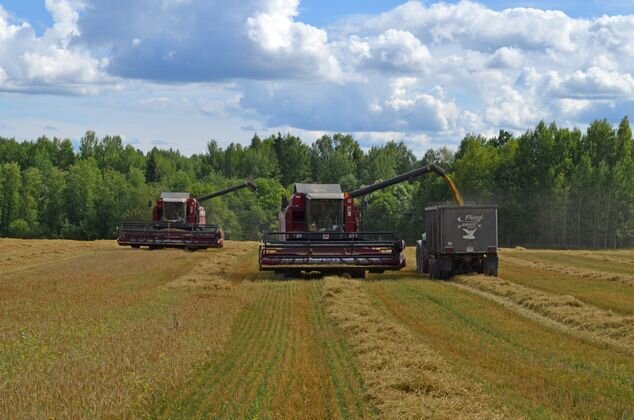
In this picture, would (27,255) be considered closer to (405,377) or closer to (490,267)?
(490,267)

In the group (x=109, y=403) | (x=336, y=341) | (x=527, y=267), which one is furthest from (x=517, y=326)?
(x=527, y=267)

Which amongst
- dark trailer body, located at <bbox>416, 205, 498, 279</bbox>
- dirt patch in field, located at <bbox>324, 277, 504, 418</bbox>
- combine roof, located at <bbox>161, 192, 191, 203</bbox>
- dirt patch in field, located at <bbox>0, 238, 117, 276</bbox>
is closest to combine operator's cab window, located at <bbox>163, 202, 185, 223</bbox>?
combine roof, located at <bbox>161, 192, 191, 203</bbox>

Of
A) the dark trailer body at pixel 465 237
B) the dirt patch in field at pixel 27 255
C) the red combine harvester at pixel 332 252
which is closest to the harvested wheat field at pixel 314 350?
the red combine harvester at pixel 332 252

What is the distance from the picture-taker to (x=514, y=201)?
8675 cm

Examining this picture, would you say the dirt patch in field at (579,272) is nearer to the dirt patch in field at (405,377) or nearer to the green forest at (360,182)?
the green forest at (360,182)

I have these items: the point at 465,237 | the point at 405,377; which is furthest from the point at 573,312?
the point at 465,237

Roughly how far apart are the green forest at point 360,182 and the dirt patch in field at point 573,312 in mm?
9234

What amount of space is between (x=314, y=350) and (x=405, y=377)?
315 cm

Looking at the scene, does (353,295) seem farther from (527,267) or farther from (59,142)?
(59,142)

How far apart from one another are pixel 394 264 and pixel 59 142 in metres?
140

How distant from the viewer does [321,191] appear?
33.7m

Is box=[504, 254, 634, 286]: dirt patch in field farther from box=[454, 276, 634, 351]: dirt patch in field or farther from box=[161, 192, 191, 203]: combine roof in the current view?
box=[161, 192, 191, 203]: combine roof

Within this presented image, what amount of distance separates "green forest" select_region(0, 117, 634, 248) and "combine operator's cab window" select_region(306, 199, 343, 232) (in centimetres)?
112

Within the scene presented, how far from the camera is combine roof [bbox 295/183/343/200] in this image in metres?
32.8
